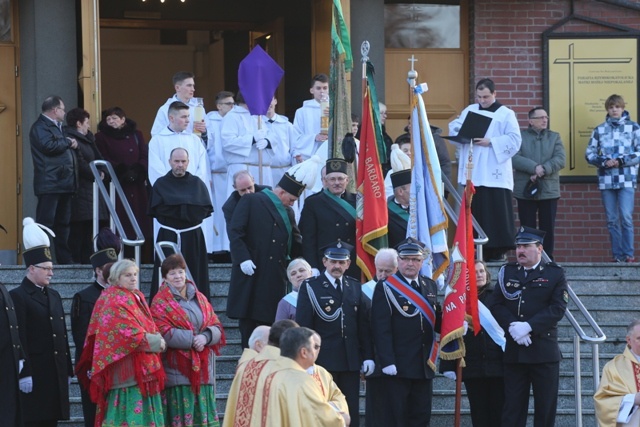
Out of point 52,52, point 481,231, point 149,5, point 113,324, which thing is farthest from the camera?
point 149,5

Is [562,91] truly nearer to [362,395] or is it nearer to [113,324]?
[362,395]

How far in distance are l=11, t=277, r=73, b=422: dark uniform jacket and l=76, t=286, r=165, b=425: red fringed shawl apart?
18.7 inches

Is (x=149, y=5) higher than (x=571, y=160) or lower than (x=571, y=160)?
higher

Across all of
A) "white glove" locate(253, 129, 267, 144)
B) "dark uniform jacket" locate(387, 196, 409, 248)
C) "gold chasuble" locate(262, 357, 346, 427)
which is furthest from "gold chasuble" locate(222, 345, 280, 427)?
"white glove" locate(253, 129, 267, 144)

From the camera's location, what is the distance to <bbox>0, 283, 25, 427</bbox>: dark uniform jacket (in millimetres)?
10828

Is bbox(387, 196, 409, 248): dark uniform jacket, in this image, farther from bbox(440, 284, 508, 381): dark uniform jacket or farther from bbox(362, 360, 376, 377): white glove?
bbox(362, 360, 376, 377): white glove

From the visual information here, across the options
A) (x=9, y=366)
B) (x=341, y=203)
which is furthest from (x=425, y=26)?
(x=9, y=366)

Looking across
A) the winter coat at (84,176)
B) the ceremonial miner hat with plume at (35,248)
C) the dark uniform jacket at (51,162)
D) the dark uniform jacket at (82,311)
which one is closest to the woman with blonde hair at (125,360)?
the dark uniform jacket at (82,311)

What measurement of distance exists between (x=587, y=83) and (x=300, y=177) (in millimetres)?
5068

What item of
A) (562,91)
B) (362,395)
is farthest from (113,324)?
(562,91)

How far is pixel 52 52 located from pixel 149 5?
416 centimetres

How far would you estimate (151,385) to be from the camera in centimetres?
1084

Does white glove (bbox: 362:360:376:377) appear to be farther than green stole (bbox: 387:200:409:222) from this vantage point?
No

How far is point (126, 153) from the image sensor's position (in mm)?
14531
